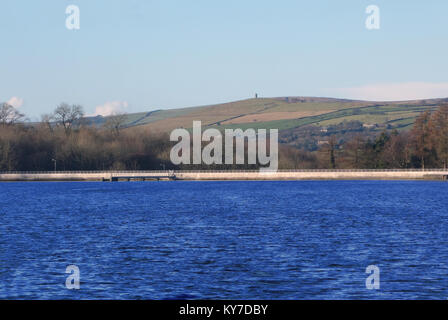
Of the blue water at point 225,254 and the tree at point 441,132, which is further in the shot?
the tree at point 441,132

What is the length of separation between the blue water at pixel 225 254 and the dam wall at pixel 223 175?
95.8 meters

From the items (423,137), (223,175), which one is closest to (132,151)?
(223,175)

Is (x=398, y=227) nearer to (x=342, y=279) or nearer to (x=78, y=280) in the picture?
(x=342, y=279)

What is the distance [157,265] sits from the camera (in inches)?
1369

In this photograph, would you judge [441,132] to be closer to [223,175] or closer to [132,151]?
[223,175]

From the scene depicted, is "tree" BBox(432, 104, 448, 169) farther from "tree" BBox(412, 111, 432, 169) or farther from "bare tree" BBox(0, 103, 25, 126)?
"bare tree" BBox(0, 103, 25, 126)

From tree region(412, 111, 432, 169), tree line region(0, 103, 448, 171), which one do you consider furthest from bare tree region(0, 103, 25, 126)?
tree region(412, 111, 432, 169)

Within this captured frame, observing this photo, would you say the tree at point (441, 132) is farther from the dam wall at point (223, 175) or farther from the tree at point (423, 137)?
the dam wall at point (223, 175)

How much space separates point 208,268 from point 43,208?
49.5 m

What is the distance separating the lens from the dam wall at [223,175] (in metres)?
164

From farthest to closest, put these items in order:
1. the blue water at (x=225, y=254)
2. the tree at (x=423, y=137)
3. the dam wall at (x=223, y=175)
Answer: the tree at (x=423, y=137) → the dam wall at (x=223, y=175) → the blue water at (x=225, y=254)

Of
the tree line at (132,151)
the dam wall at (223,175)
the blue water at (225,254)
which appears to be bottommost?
the blue water at (225,254)

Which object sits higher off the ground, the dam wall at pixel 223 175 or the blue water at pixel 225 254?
the dam wall at pixel 223 175

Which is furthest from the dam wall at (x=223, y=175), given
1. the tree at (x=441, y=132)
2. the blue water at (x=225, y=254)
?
the blue water at (x=225, y=254)
